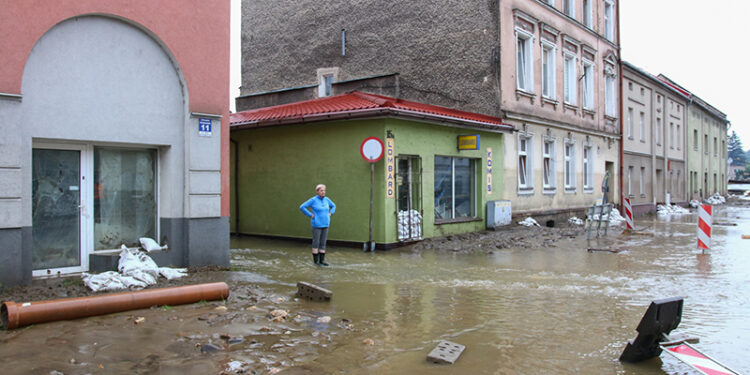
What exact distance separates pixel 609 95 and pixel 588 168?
4.32 meters

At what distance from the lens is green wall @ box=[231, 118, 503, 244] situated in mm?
14602

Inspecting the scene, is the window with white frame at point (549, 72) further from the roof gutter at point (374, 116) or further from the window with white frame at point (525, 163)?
the roof gutter at point (374, 116)

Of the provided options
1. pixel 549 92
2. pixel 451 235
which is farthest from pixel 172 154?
pixel 549 92

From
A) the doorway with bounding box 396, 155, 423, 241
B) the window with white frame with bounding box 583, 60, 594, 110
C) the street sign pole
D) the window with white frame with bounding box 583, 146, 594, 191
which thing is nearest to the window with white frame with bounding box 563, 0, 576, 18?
the window with white frame with bounding box 583, 60, 594, 110

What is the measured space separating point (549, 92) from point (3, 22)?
1844cm

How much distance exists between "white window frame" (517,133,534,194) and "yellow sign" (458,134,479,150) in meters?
4.10

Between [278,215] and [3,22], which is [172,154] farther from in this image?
[278,215]

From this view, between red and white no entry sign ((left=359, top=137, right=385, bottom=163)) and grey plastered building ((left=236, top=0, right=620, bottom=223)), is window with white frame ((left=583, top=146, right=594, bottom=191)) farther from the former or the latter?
red and white no entry sign ((left=359, top=137, right=385, bottom=163))

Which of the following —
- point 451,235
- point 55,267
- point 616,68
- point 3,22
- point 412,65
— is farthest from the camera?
point 616,68

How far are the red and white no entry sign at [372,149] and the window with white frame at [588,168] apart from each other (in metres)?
14.2

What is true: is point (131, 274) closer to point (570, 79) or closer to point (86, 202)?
point (86, 202)

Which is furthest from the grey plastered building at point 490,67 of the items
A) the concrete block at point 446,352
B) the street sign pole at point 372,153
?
the concrete block at point 446,352

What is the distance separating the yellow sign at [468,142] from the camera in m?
16.5

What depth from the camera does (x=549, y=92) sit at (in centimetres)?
2219
